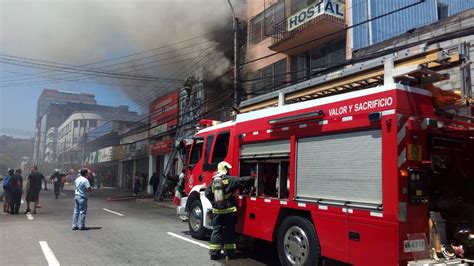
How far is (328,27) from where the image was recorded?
14953mm

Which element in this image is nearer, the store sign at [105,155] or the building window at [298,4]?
the building window at [298,4]

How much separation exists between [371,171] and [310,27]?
11255 millimetres

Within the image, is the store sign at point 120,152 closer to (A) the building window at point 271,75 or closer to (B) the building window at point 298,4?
(A) the building window at point 271,75

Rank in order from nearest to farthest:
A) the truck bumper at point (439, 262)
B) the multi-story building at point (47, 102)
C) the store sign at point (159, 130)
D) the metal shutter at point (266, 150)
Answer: the truck bumper at point (439, 262)
the metal shutter at point (266, 150)
the store sign at point (159, 130)
the multi-story building at point (47, 102)

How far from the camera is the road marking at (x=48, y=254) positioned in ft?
21.2

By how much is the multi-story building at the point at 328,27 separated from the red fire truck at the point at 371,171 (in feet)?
23.1

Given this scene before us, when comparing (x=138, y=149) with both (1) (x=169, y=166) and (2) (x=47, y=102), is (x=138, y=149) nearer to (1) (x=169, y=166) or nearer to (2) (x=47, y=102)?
(1) (x=169, y=166)

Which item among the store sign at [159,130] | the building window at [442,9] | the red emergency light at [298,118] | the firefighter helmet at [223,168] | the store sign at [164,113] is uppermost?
the building window at [442,9]

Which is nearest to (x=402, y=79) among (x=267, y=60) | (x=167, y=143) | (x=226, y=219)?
(x=226, y=219)

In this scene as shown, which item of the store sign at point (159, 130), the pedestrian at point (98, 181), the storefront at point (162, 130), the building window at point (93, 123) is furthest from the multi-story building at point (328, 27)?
the building window at point (93, 123)

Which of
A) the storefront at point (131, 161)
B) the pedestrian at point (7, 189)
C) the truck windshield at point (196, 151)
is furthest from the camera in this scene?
the storefront at point (131, 161)

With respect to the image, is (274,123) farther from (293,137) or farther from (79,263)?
(79,263)

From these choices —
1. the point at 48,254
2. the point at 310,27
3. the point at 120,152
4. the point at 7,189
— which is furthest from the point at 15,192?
the point at 120,152

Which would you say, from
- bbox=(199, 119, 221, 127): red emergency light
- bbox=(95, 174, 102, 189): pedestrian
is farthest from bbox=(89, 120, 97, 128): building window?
bbox=(199, 119, 221, 127): red emergency light
